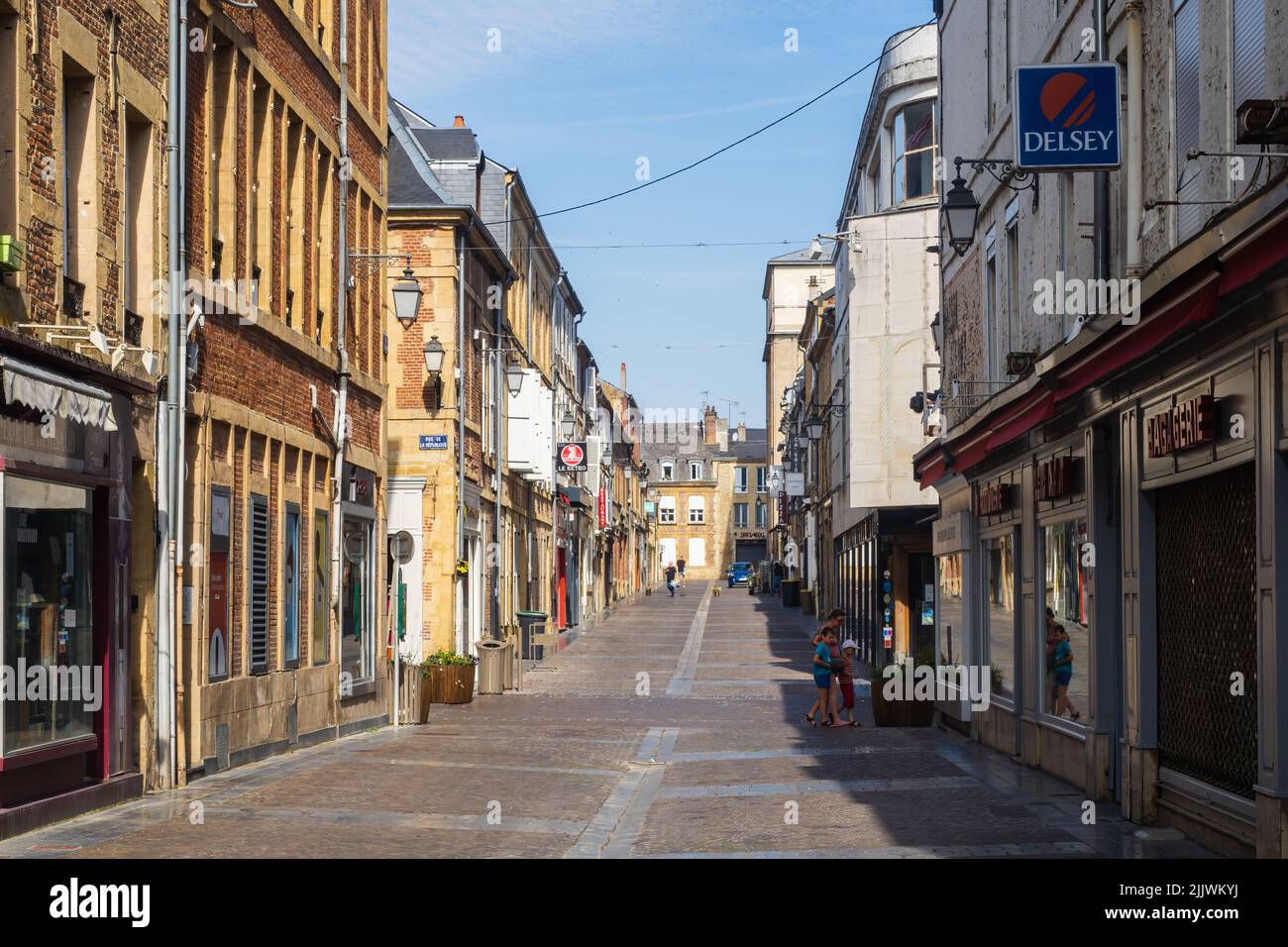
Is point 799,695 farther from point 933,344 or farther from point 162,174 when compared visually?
point 162,174

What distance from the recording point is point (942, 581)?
75.2ft

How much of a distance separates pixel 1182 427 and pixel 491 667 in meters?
18.0

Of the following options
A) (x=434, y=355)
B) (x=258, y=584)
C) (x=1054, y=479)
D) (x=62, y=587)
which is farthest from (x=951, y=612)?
(x=62, y=587)

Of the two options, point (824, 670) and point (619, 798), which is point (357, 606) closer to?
point (824, 670)

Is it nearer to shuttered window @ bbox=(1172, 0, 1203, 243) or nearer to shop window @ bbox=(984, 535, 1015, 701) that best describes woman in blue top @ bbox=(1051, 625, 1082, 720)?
shop window @ bbox=(984, 535, 1015, 701)

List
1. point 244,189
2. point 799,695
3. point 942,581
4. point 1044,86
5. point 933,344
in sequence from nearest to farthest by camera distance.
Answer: point 1044,86 → point 244,189 → point 942,581 → point 799,695 → point 933,344

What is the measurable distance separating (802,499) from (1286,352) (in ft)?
183

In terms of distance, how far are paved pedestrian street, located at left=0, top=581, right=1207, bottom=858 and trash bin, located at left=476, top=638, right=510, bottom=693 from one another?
2.88 metres

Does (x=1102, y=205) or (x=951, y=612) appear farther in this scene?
(x=951, y=612)

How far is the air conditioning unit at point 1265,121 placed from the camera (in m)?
9.01

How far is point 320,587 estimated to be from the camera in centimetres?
1997

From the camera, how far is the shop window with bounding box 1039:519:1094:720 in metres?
14.7

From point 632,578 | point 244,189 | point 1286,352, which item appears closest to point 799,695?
point 244,189
